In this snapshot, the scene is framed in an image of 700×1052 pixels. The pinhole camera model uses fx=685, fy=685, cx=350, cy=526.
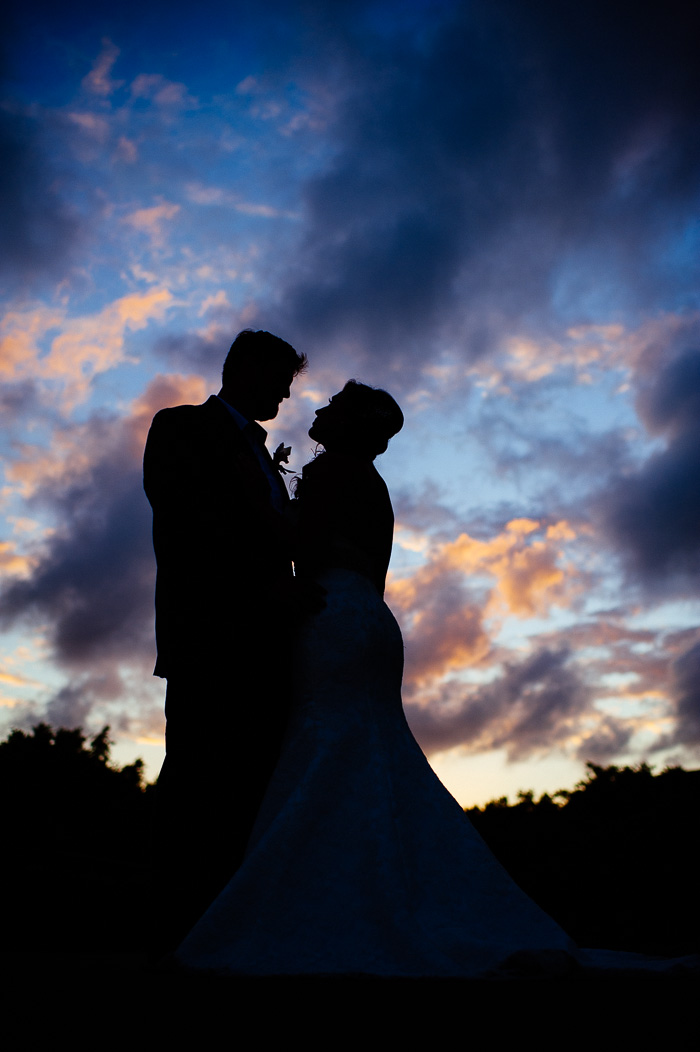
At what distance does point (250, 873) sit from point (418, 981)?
81 cm

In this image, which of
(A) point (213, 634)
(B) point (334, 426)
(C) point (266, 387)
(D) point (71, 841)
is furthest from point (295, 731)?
(D) point (71, 841)

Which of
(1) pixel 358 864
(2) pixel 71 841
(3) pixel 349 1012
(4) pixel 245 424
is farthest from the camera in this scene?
(2) pixel 71 841

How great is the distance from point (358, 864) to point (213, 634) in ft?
4.65

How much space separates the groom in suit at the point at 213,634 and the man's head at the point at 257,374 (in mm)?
246

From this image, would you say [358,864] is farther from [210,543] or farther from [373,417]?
[373,417]

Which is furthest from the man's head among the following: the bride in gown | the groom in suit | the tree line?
the tree line

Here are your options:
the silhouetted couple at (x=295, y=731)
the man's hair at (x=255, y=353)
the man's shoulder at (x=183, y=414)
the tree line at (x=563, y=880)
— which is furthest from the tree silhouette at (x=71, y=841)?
the man's hair at (x=255, y=353)

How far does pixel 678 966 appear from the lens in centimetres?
269

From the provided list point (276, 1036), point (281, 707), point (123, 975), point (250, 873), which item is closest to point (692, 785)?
point (281, 707)

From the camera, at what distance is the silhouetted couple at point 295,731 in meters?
2.69

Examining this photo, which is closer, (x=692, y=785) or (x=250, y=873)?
(x=250, y=873)

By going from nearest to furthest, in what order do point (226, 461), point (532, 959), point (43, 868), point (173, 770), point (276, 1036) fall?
point (276, 1036) < point (532, 959) < point (173, 770) < point (226, 461) < point (43, 868)

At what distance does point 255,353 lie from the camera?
4.41 metres

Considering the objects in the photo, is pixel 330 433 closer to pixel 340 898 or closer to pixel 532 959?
pixel 340 898
